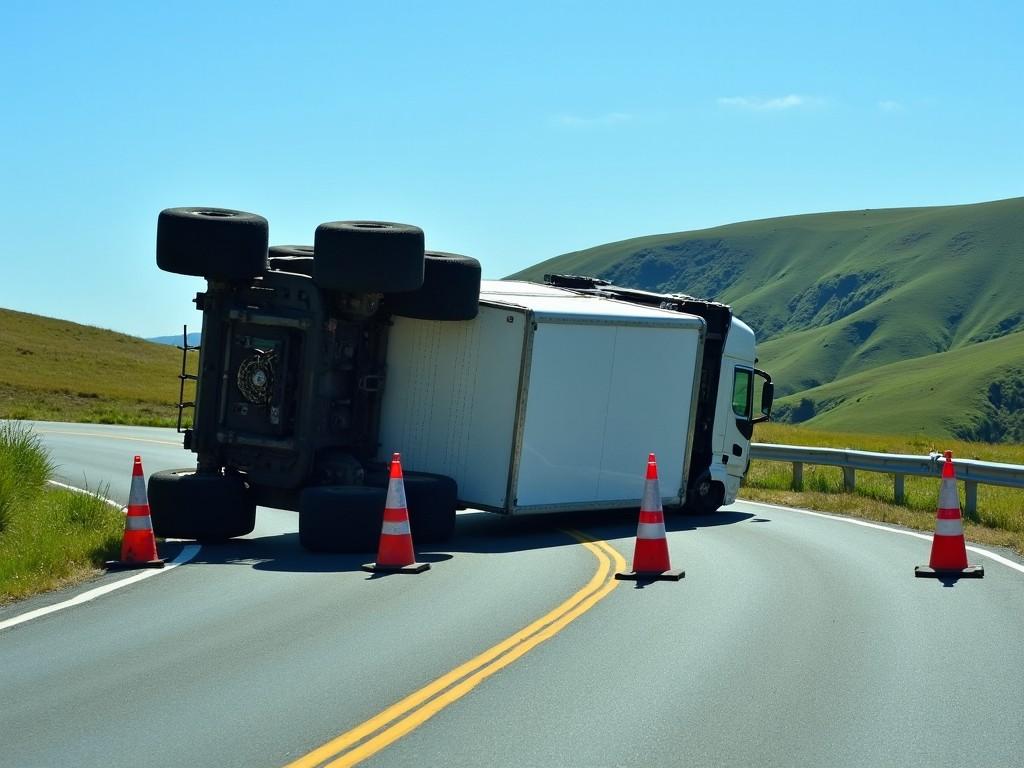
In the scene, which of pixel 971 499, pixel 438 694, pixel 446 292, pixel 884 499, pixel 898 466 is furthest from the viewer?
pixel 884 499

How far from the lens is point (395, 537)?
40.8 feet

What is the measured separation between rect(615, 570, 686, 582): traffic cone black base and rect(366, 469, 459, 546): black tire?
2.72m

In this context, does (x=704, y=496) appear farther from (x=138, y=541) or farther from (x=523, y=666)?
(x=523, y=666)

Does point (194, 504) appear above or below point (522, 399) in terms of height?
below

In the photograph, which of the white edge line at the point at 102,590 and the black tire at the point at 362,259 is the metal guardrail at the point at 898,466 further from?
the white edge line at the point at 102,590

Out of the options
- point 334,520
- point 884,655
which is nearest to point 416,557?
point 334,520

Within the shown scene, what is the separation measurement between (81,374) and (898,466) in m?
46.9

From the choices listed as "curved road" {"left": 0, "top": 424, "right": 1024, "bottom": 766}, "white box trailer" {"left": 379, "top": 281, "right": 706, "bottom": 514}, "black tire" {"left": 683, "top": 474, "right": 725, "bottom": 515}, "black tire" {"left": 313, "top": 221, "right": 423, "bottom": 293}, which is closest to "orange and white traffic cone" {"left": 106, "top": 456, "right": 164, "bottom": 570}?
"curved road" {"left": 0, "top": 424, "right": 1024, "bottom": 766}

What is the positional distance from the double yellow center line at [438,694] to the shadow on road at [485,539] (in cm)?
284

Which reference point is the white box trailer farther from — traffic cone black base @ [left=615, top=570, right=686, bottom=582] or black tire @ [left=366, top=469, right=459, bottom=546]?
traffic cone black base @ [left=615, top=570, right=686, bottom=582]

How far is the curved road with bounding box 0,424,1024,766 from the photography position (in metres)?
6.59

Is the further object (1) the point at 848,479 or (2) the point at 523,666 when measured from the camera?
(1) the point at 848,479

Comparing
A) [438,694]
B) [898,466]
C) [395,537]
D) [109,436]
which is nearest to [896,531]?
[898,466]

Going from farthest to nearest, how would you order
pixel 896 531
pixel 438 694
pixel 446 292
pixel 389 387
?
pixel 896 531
pixel 389 387
pixel 446 292
pixel 438 694
